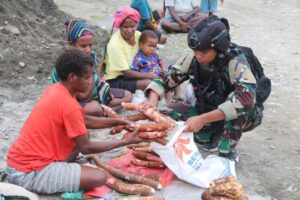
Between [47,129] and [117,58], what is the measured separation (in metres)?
2.30

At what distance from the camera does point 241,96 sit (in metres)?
4.19

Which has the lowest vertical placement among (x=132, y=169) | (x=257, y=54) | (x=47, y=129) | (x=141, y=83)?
(x=257, y=54)

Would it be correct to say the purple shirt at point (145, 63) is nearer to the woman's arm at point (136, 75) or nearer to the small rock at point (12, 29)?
the woman's arm at point (136, 75)

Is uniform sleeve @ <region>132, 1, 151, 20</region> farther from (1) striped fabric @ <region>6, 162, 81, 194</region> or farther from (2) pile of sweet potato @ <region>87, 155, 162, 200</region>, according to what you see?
(1) striped fabric @ <region>6, 162, 81, 194</region>

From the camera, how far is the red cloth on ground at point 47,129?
3.66 m

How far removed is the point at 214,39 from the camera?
4.11 metres

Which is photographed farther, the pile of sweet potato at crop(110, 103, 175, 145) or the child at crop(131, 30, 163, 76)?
the child at crop(131, 30, 163, 76)

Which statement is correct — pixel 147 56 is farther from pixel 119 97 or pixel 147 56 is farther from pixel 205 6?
Result: pixel 205 6

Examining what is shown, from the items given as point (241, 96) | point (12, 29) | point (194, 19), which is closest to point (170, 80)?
point (241, 96)

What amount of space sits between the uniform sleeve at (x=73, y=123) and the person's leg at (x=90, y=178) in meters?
0.32

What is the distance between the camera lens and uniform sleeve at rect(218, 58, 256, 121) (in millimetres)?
4188

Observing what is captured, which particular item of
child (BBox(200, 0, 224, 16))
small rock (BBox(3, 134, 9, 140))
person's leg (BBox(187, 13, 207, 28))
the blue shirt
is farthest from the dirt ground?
the blue shirt

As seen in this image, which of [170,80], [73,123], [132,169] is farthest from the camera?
[170,80]

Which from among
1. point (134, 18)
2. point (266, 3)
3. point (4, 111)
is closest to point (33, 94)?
point (4, 111)
